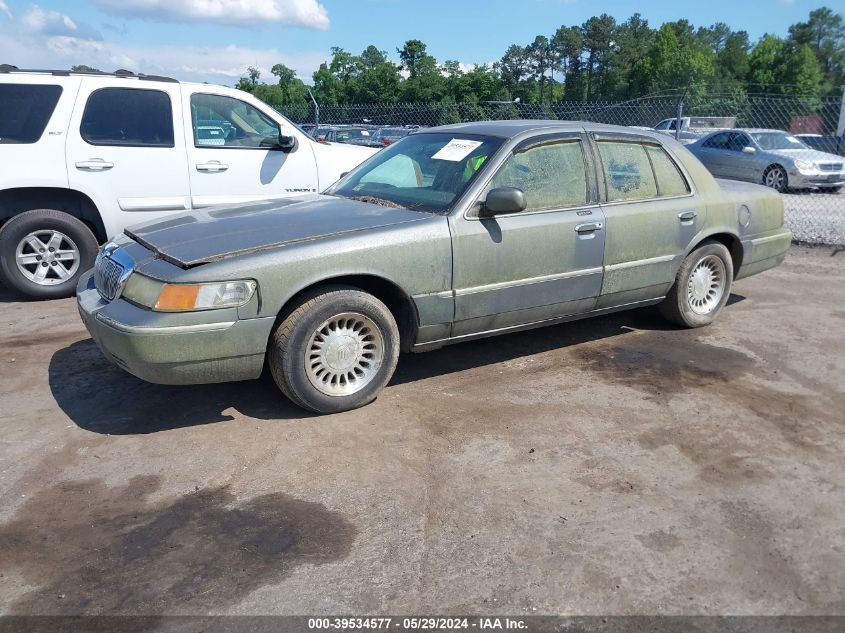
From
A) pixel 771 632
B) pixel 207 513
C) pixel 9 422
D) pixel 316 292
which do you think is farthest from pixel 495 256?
pixel 9 422

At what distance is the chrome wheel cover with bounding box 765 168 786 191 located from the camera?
16.6m

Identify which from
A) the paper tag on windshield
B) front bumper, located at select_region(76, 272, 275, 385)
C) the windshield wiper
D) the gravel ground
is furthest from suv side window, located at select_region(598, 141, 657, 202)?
the gravel ground

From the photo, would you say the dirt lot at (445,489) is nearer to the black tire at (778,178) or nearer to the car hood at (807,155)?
the black tire at (778,178)

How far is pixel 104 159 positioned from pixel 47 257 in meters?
1.02

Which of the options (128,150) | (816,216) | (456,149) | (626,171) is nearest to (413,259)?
(456,149)

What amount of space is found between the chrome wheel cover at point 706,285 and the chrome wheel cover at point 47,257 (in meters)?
5.34

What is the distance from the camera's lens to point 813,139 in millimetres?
20250

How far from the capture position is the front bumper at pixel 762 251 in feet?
20.1

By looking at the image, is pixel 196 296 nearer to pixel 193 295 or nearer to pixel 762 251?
pixel 193 295

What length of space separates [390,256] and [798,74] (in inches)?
3748

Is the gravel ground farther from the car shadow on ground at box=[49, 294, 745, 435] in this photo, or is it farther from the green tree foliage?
the green tree foliage

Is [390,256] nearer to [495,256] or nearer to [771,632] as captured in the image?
[495,256]

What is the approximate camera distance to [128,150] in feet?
22.5

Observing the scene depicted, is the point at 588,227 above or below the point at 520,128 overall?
below
